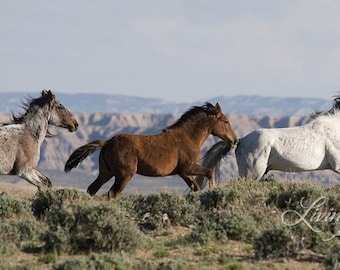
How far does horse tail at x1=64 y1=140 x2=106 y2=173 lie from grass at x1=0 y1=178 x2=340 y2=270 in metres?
1.49

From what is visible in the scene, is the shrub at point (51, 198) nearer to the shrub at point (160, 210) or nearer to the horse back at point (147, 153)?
the shrub at point (160, 210)

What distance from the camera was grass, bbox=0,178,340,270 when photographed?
9008 millimetres

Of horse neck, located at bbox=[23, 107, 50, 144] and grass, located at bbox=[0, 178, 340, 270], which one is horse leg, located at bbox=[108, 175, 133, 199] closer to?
grass, located at bbox=[0, 178, 340, 270]

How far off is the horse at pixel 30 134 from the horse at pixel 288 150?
3069 mm

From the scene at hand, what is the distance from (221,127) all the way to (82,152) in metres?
2.83

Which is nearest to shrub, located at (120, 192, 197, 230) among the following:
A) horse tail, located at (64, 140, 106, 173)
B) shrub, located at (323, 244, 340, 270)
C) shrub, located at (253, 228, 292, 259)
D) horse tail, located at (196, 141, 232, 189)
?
horse tail, located at (64, 140, 106, 173)

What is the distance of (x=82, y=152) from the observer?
13695mm

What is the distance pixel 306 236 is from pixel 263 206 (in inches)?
86.7

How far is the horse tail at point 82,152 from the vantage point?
530 inches

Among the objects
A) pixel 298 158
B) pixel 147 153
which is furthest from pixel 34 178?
pixel 298 158

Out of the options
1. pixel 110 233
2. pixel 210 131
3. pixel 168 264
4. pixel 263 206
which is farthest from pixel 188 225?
pixel 210 131

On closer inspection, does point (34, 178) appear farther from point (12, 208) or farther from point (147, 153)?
point (147, 153)

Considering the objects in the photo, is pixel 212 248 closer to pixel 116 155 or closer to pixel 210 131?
pixel 116 155

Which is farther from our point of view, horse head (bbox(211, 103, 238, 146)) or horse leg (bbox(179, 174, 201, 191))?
horse head (bbox(211, 103, 238, 146))
